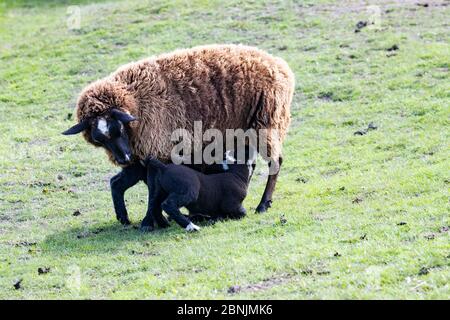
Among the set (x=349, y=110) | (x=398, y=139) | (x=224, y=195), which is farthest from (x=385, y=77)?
(x=224, y=195)

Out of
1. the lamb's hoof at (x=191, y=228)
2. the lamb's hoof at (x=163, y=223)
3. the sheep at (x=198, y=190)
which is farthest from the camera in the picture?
the lamb's hoof at (x=163, y=223)

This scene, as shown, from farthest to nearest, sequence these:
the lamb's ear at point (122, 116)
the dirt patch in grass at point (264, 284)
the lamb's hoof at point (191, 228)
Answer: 1. the lamb's ear at point (122, 116)
2. the lamb's hoof at point (191, 228)
3. the dirt patch in grass at point (264, 284)

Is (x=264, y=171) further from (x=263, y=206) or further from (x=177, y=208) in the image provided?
(x=177, y=208)

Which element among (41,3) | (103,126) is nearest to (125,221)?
(103,126)

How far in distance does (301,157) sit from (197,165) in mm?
3197

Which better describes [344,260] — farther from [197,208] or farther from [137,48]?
[137,48]

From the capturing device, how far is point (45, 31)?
83.9ft

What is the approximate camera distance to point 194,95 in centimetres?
1318

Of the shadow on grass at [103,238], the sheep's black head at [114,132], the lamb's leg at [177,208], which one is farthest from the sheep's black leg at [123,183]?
the lamb's leg at [177,208]

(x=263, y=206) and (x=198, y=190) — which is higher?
(x=198, y=190)

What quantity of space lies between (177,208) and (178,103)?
172 centimetres

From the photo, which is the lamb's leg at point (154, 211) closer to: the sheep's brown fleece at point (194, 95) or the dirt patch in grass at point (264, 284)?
the sheep's brown fleece at point (194, 95)

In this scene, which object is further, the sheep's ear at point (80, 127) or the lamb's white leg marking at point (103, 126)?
the sheep's ear at point (80, 127)

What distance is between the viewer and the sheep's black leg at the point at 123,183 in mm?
13016
